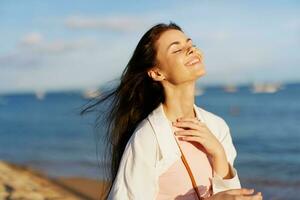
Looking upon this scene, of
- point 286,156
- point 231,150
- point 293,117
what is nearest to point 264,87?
point 293,117

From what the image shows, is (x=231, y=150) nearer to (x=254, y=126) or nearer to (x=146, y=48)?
(x=146, y=48)

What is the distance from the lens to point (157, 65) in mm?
2719

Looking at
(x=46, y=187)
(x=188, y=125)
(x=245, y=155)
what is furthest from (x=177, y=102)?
(x=245, y=155)

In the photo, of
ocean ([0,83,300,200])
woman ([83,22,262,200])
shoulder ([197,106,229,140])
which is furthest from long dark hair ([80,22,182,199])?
ocean ([0,83,300,200])

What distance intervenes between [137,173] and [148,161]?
7cm

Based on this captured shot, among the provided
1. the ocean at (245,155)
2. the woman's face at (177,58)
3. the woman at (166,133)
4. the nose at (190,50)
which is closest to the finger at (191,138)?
the woman at (166,133)

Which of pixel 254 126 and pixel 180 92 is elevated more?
pixel 180 92

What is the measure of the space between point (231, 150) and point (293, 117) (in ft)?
82.7

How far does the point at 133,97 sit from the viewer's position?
2859 mm

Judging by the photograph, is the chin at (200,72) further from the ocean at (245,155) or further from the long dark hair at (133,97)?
the ocean at (245,155)

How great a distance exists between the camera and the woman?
96.9 inches

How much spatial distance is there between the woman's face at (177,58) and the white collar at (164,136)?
187 mm

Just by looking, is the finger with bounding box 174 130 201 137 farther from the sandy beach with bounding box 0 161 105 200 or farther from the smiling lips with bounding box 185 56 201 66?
the sandy beach with bounding box 0 161 105 200

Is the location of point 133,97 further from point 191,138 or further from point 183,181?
point 183,181
